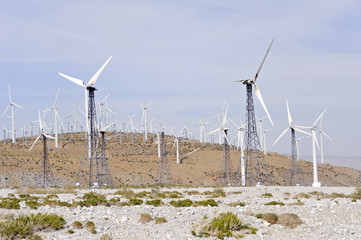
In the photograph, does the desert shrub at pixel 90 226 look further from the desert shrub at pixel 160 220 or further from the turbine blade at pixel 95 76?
the turbine blade at pixel 95 76

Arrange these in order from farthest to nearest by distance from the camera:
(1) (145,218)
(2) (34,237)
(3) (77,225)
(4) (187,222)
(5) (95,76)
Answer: (5) (95,76) → (1) (145,218) → (4) (187,222) → (3) (77,225) → (2) (34,237)

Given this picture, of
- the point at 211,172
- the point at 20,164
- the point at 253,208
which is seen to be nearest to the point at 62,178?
the point at 20,164

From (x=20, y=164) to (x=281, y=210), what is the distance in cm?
8580

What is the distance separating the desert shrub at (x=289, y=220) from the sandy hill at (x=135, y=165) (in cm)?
6858

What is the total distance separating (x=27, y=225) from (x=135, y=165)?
95046 millimetres

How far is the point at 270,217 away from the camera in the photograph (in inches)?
892

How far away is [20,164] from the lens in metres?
99.9

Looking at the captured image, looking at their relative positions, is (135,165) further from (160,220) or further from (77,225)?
(77,225)

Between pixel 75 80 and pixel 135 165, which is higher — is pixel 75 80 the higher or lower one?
the higher one

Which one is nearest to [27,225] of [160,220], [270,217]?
[160,220]

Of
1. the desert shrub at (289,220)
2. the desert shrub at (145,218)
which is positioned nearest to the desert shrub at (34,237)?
the desert shrub at (145,218)

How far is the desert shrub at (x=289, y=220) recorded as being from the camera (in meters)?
22.1

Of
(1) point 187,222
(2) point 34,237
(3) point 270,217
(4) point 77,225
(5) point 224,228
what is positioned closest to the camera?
(2) point 34,237

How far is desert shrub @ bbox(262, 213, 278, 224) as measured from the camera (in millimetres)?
22531
